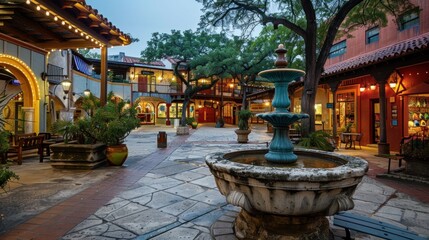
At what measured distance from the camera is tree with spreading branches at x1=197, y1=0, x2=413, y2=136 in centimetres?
817

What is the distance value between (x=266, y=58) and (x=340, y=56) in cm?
887

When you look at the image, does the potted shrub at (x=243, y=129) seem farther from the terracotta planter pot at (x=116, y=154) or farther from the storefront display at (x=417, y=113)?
the terracotta planter pot at (x=116, y=154)

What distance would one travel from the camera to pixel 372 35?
42.4 feet

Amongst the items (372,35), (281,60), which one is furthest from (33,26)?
(372,35)

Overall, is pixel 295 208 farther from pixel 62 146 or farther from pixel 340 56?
pixel 340 56

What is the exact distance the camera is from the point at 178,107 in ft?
109

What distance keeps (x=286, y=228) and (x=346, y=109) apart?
13.2 m

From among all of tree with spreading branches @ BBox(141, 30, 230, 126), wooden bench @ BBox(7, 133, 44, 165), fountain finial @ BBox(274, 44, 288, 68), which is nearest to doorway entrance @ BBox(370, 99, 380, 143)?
fountain finial @ BBox(274, 44, 288, 68)

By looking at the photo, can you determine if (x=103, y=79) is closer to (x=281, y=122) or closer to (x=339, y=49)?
(x=281, y=122)

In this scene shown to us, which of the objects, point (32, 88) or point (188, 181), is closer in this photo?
point (188, 181)

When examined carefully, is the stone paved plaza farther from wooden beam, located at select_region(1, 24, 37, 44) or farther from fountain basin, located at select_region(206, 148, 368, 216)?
wooden beam, located at select_region(1, 24, 37, 44)

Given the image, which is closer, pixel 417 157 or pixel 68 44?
pixel 417 157

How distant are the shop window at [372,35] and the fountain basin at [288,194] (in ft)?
41.4

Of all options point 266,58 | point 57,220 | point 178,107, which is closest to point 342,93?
point 266,58
